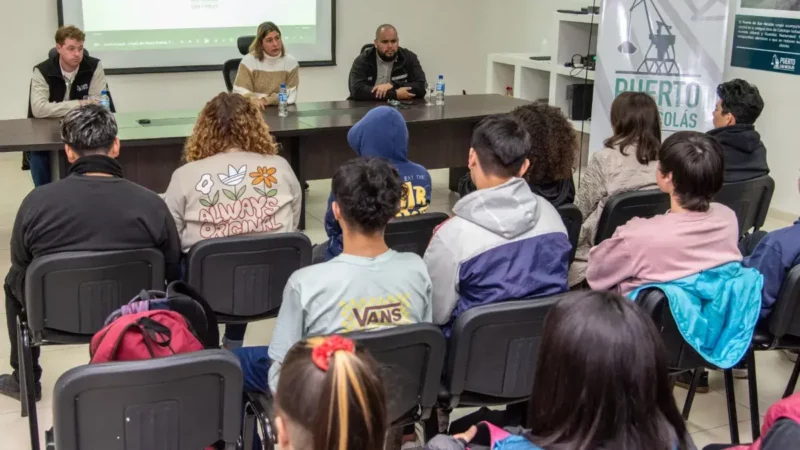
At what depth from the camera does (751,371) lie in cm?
290

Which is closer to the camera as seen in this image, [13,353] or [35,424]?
[35,424]

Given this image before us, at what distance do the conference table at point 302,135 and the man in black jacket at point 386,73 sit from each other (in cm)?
11

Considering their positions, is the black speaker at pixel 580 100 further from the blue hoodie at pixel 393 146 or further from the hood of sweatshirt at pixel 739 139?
the blue hoodie at pixel 393 146

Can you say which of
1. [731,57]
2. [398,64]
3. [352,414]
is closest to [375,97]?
[398,64]

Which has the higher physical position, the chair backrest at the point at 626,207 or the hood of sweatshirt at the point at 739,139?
the hood of sweatshirt at the point at 739,139

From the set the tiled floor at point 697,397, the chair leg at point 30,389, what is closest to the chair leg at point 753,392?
the tiled floor at point 697,397

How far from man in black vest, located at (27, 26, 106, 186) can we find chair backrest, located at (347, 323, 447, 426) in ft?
11.0

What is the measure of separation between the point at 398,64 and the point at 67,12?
278 cm

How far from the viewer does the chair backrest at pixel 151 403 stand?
186 centimetres

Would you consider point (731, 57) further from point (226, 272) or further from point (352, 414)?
point (352, 414)

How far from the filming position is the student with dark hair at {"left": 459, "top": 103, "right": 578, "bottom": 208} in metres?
3.24

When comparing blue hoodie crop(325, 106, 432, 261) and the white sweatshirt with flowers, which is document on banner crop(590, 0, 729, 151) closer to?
blue hoodie crop(325, 106, 432, 261)

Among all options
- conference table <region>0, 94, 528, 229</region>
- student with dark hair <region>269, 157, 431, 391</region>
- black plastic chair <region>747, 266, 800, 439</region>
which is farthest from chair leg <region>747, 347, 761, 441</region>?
conference table <region>0, 94, 528, 229</region>

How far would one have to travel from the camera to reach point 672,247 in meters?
2.53
